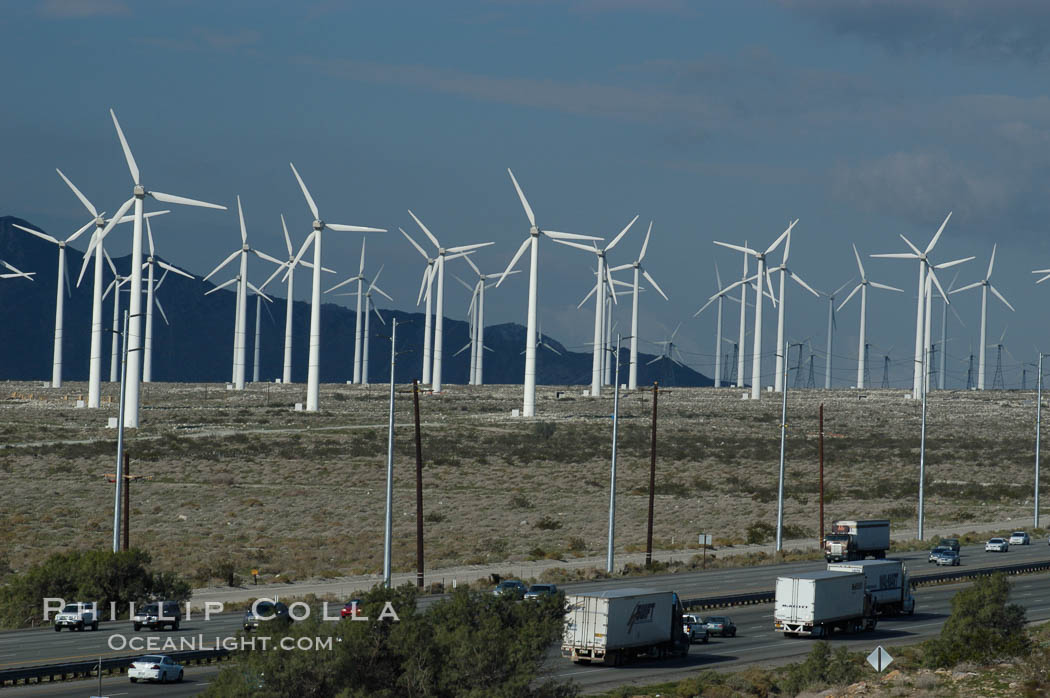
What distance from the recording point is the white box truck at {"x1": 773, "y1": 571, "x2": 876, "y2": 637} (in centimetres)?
4684

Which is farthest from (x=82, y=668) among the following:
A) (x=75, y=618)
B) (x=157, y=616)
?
(x=75, y=618)

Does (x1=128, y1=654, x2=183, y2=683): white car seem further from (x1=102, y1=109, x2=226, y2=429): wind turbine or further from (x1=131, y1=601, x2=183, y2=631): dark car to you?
(x1=102, y1=109, x2=226, y2=429): wind turbine

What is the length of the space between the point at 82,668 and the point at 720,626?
2208cm

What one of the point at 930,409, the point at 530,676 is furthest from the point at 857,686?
the point at 930,409

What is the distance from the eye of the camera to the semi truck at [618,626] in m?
40.3

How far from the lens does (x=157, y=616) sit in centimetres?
4481

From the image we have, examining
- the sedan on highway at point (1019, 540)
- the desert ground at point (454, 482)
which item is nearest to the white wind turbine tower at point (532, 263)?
the desert ground at point (454, 482)

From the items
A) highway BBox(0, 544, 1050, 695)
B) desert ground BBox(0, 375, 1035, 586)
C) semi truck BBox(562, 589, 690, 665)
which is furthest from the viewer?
desert ground BBox(0, 375, 1035, 586)

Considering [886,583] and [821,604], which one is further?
[886,583]

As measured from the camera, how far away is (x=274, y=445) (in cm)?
12156

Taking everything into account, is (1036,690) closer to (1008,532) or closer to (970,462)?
(1008,532)

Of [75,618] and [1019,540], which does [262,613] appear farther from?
[1019,540]

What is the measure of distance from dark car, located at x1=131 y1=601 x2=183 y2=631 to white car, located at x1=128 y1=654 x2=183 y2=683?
376 inches

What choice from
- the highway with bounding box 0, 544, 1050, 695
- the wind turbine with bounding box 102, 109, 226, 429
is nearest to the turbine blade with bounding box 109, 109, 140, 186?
the wind turbine with bounding box 102, 109, 226, 429
